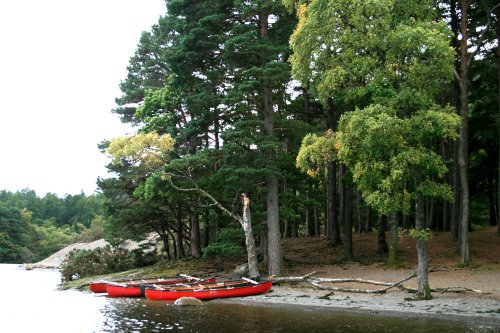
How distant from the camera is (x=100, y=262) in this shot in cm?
3612

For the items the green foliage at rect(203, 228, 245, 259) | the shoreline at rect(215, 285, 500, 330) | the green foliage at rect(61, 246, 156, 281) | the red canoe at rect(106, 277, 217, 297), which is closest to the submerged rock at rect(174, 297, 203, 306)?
the shoreline at rect(215, 285, 500, 330)

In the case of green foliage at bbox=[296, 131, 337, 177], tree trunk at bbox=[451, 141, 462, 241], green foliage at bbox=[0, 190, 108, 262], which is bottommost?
green foliage at bbox=[0, 190, 108, 262]

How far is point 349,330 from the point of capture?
12586mm

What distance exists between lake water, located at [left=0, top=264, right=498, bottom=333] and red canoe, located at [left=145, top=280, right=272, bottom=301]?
0.54m

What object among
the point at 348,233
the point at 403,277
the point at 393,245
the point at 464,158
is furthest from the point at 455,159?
the point at 403,277

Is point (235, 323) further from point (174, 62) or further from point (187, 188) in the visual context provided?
point (174, 62)

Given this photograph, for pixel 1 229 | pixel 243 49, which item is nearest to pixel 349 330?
pixel 243 49

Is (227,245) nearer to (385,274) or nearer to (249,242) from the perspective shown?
(249,242)

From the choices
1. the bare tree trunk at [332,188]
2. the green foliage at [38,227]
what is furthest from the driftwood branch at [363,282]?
the green foliage at [38,227]

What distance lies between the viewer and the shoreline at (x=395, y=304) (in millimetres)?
13684

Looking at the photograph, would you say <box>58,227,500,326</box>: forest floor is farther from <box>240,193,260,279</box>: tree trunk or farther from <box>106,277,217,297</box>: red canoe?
<box>106,277,217,297</box>: red canoe

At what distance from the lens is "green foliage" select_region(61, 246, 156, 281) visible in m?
35.0

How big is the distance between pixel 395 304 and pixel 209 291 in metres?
7.99

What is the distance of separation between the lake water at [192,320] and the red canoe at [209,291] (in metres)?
0.54
